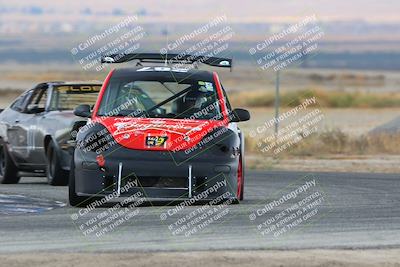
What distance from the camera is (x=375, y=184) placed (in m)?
19.3

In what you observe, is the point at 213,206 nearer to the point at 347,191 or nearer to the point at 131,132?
the point at 131,132

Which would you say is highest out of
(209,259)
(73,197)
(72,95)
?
(209,259)

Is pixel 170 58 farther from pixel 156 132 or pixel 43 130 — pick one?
pixel 43 130

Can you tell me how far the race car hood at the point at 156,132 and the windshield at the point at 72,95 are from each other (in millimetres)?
4422

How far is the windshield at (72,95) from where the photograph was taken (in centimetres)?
1941

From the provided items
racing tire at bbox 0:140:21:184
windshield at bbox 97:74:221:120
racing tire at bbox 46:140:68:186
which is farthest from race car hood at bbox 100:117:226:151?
racing tire at bbox 0:140:21:184

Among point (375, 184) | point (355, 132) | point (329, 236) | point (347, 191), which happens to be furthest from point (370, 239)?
point (355, 132)

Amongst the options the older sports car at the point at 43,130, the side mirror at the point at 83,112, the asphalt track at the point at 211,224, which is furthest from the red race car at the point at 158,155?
the older sports car at the point at 43,130

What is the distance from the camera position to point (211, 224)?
Result: 41.8ft

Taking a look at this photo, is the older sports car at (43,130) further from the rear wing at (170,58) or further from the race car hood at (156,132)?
the race car hood at (156,132)

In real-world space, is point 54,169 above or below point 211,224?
below

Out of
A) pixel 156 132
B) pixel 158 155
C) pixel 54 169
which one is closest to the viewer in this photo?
pixel 158 155

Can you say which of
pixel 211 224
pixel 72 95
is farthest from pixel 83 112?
pixel 72 95

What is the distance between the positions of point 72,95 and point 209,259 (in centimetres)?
959
